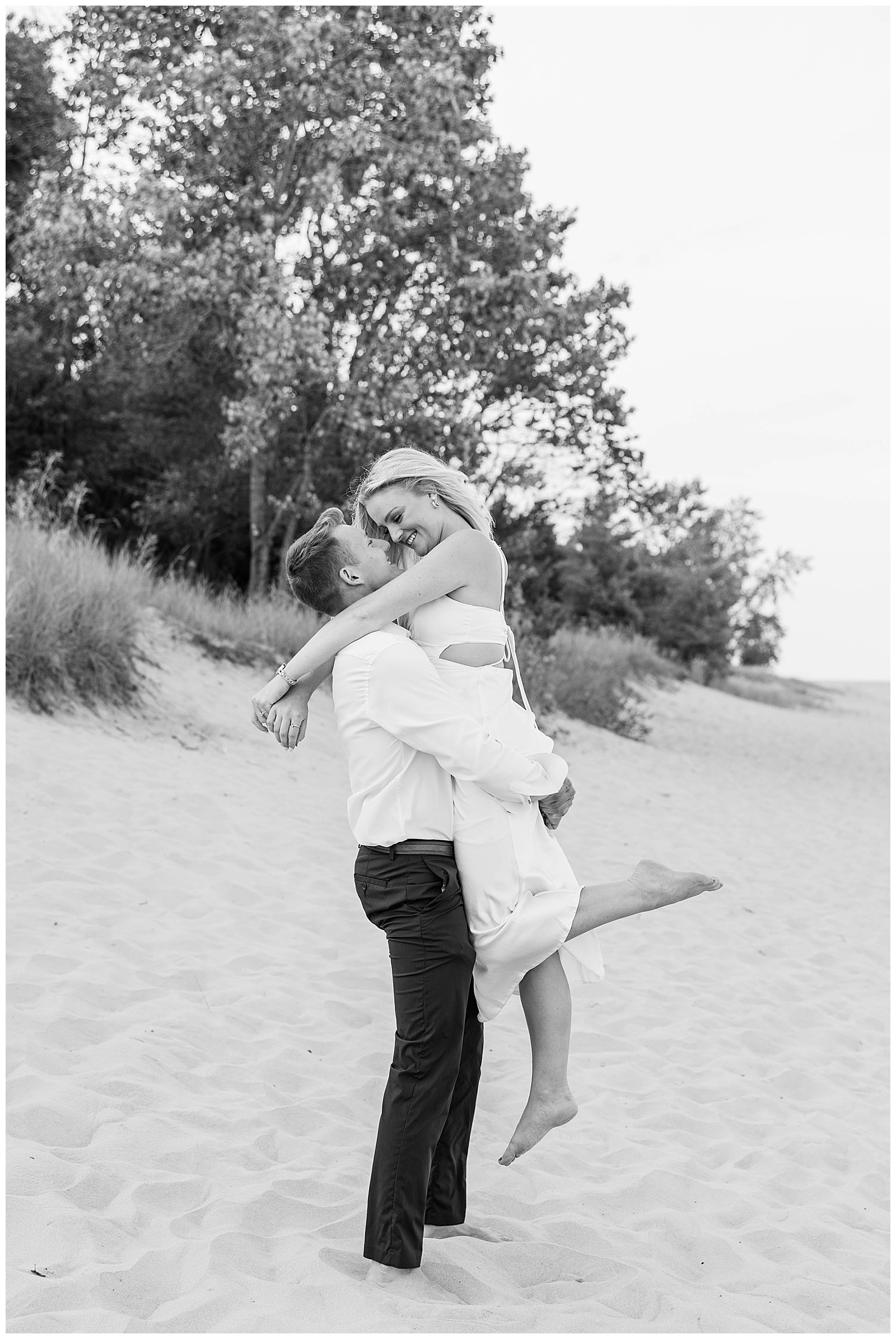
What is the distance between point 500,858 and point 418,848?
213mm

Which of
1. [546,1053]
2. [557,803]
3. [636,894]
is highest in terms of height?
[557,803]

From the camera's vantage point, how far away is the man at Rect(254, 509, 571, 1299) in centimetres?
271

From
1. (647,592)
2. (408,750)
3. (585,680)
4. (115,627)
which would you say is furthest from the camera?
(647,592)

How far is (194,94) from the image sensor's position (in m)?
13.8

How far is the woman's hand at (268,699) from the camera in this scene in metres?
2.95

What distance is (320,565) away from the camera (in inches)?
115

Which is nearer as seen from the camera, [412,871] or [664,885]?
[412,871]

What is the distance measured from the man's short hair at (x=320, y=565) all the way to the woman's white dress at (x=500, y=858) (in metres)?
0.22

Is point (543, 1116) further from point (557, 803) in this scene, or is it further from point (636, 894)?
point (557, 803)

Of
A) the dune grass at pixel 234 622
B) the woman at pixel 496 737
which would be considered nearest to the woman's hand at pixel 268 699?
the woman at pixel 496 737

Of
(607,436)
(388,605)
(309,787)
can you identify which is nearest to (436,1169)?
(388,605)

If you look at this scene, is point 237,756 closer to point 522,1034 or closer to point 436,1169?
point 522,1034

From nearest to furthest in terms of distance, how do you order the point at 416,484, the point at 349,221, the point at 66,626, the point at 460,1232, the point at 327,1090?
1. the point at 416,484
2. the point at 460,1232
3. the point at 327,1090
4. the point at 66,626
5. the point at 349,221

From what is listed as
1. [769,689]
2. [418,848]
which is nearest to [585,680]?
[418,848]
